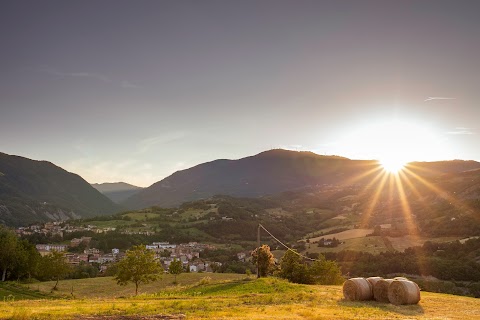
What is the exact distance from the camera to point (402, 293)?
88.7ft

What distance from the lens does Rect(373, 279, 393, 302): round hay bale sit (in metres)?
28.4

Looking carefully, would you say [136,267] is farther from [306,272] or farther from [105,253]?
[105,253]

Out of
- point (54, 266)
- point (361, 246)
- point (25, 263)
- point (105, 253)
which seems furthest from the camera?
point (105, 253)

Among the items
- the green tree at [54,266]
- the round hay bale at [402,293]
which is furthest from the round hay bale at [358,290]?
the green tree at [54,266]

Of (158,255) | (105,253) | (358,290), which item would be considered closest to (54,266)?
(358,290)

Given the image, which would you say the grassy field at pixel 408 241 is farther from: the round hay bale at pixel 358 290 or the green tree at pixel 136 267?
the round hay bale at pixel 358 290

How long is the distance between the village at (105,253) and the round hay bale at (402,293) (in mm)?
90115

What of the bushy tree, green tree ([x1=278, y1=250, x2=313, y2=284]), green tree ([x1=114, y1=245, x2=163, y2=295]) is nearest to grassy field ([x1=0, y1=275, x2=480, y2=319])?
green tree ([x1=278, y1=250, x2=313, y2=284])

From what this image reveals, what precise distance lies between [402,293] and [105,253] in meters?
151

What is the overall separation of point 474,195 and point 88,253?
163m

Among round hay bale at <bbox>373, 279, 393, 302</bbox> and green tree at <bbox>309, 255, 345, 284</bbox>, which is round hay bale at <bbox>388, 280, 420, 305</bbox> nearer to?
round hay bale at <bbox>373, 279, 393, 302</bbox>

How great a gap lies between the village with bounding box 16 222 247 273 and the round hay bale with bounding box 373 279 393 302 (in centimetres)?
8852

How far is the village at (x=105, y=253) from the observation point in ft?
418

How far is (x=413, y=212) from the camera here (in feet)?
580
